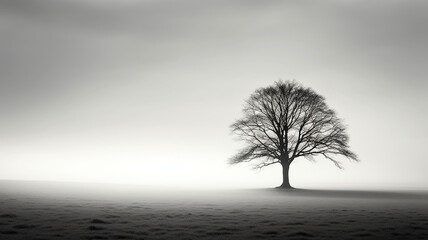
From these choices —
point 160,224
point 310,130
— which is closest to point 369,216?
point 160,224

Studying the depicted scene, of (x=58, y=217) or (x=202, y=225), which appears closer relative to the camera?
(x=202, y=225)

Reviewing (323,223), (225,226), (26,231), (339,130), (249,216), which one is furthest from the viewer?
(339,130)

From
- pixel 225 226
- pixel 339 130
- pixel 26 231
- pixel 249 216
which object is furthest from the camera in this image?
pixel 339 130

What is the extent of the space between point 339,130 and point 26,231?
4564 centimetres

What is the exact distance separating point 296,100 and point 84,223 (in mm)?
41441

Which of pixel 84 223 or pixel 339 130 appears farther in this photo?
pixel 339 130

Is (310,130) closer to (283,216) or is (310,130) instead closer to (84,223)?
(283,216)

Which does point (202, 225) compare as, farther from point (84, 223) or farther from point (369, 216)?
point (369, 216)

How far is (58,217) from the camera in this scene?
17625 millimetres

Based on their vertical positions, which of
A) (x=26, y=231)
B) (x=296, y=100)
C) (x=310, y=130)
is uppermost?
(x=296, y=100)

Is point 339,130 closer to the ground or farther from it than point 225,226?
farther from it

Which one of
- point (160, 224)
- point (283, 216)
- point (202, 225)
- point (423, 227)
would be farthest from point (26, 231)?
point (423, 227)

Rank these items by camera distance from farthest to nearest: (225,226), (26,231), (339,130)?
(339,130) < (225,226) < (26,231)

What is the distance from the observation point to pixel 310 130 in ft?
173
